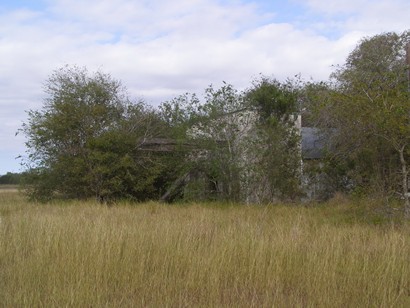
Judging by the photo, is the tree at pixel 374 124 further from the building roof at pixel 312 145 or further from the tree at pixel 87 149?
the tree at pixel 87 149

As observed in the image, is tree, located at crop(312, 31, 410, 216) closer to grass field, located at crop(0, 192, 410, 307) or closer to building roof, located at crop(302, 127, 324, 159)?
building roof, located at crop(302, 127, 324, 159)

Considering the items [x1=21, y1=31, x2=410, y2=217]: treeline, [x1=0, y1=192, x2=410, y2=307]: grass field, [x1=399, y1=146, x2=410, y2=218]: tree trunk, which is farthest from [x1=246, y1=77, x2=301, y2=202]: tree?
[x1=0, y1=192, x2=410, y2=307]: grass field

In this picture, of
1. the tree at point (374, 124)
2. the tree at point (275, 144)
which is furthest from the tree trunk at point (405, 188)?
the tree at point (275, 144)

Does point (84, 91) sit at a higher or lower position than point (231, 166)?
higher

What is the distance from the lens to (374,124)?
1082 cm

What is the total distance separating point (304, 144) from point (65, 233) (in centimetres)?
1416

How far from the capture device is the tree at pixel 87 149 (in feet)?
57.8

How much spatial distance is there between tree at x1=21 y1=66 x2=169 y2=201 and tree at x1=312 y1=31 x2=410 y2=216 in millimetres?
7208

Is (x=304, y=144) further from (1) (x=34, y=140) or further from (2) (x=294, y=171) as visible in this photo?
(1) (x=34, y=140)

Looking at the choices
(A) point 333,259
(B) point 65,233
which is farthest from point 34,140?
(A) point 333,259

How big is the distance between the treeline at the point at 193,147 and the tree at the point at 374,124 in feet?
0.43

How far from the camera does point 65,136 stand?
59.7 ft

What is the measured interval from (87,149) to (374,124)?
10.7 metres

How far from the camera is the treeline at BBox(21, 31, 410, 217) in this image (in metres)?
16.4
